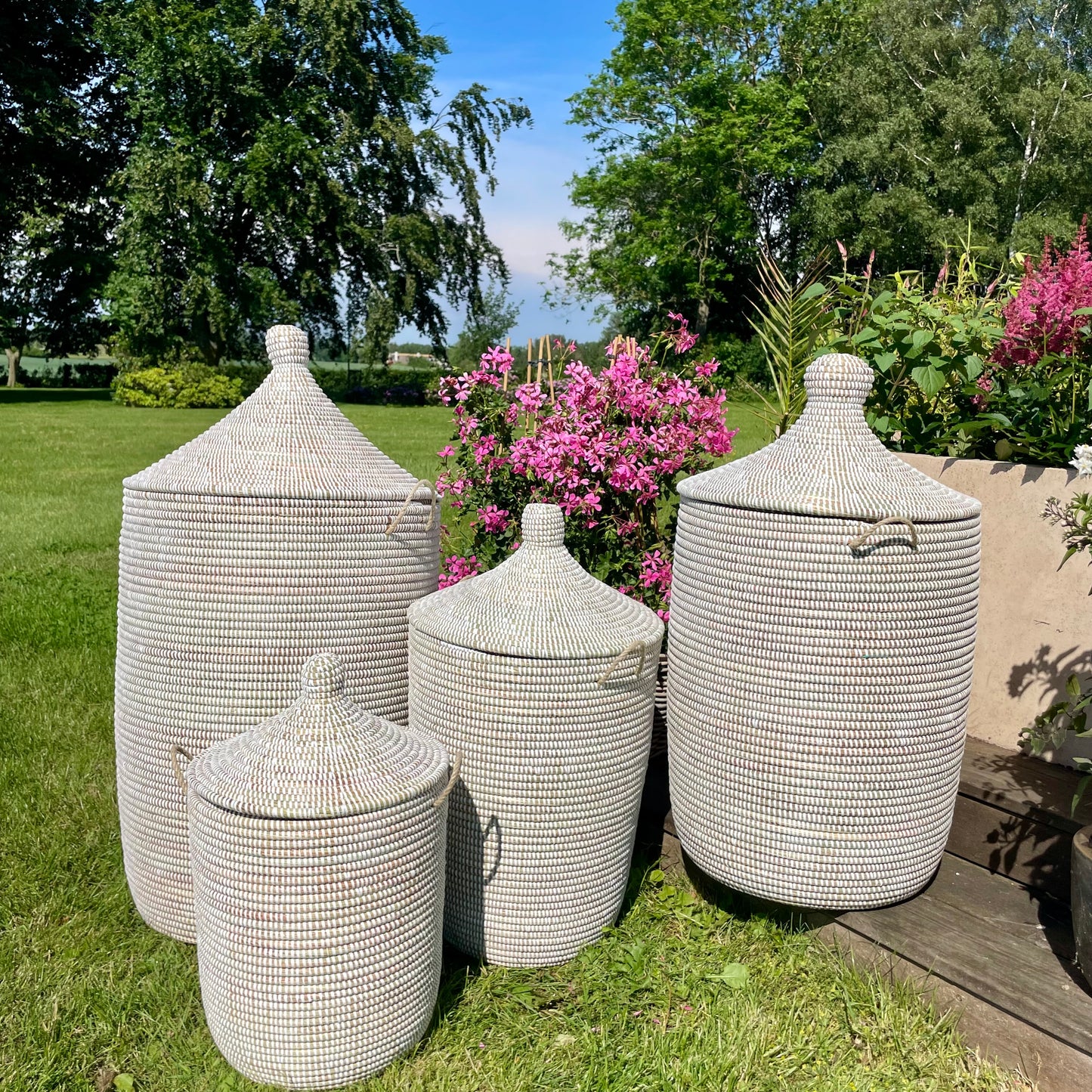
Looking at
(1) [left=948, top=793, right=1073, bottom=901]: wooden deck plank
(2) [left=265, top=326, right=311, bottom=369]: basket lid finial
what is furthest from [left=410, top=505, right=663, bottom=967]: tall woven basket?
(1) [left=948, top=793, right=1073, bottom=901]: wooden deck plank

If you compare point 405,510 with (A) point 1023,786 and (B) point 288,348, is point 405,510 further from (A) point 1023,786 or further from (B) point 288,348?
(A) point 1023,786

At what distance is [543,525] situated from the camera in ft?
6.79

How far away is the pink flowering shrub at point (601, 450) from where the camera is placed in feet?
10.1

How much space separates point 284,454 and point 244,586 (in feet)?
1.03

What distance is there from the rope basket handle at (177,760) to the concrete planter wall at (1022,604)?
215 cm

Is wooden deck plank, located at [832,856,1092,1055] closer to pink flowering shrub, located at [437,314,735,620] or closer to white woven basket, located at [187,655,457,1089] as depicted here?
white woven basket, located at [187,655,457,1089]

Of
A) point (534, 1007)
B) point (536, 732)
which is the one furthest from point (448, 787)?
point (534, 1007)

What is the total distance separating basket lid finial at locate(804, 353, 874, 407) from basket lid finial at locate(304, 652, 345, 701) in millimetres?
1193

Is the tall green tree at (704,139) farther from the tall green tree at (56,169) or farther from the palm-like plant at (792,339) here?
the palm-like plant at (792,339)

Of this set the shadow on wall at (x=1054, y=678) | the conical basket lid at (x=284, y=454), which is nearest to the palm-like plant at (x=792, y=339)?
the shadow on wall at (x=1054, y=678)

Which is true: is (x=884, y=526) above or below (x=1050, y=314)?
below

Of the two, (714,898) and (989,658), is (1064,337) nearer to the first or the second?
(989,658)

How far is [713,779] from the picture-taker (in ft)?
6.52

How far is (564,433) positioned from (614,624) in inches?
50.0
